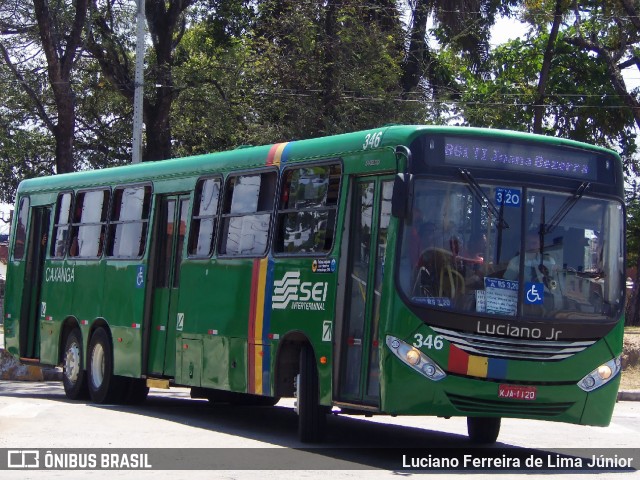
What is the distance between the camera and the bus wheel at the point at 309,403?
11.5m

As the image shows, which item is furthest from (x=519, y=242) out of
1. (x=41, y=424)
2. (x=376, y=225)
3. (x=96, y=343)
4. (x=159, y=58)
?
(x=159, y=58)

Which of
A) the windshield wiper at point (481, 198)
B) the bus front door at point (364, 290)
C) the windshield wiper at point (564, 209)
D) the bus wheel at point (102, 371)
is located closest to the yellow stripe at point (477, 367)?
the bus front door at point (364, 290)

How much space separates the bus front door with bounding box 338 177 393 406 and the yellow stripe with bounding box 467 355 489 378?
837 millimetres

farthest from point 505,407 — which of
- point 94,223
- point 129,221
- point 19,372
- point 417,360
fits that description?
point 19,372

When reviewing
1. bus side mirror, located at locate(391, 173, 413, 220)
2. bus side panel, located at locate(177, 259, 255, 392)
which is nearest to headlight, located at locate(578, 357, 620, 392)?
bus side mirror, located at locate(391, 173, 413, 220)

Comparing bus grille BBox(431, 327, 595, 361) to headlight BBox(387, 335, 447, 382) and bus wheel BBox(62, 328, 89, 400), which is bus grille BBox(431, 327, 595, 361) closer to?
headlight BBox(387, 335, 447, 382)

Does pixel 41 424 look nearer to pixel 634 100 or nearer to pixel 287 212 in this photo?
pixel 287 212

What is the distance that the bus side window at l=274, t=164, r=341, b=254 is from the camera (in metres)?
11.6

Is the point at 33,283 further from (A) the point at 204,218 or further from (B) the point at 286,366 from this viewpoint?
(B) the point at 286,366

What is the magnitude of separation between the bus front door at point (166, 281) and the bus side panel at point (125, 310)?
204 millimetres

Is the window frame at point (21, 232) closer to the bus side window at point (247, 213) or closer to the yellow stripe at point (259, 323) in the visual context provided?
the bus side window at point (247, 213)

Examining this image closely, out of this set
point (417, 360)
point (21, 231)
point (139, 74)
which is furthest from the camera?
point (139, 74)

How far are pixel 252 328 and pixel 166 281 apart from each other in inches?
102

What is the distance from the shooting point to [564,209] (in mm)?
11031
